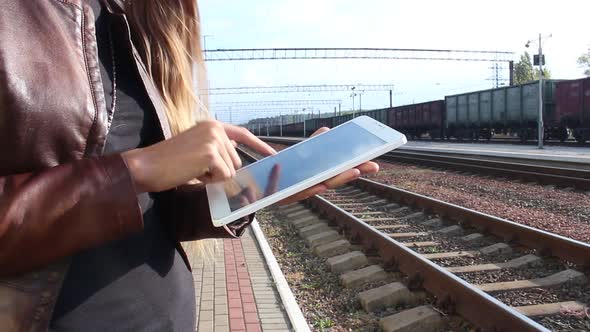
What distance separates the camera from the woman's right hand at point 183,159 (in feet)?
2.99

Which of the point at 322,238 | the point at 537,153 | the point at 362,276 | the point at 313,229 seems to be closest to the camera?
the point at 362,276

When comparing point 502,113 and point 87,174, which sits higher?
point 502,113

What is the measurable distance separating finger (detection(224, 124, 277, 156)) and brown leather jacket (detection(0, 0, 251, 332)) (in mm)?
490

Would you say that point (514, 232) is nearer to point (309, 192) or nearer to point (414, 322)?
point (414, 322)

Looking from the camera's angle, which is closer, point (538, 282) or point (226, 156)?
point (226, 156)

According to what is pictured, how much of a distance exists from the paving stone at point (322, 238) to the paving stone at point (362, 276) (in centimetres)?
157

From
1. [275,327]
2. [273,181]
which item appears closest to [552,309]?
[275,327]

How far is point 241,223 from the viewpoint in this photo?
1379 millimetres

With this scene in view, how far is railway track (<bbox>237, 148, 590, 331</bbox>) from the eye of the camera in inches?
162

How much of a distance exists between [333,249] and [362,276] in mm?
1317

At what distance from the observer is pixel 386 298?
4.69 m

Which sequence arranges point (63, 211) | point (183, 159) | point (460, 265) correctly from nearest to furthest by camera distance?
point (63, 211) → point (183, 159) → point (460, 265)

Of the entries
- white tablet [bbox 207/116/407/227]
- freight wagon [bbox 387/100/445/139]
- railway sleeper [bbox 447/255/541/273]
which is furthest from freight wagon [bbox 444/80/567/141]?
white tablet [bbox 207/116/407/227]

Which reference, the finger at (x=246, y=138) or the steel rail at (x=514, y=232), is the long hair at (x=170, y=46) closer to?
the finger at (x=246, y=138)
